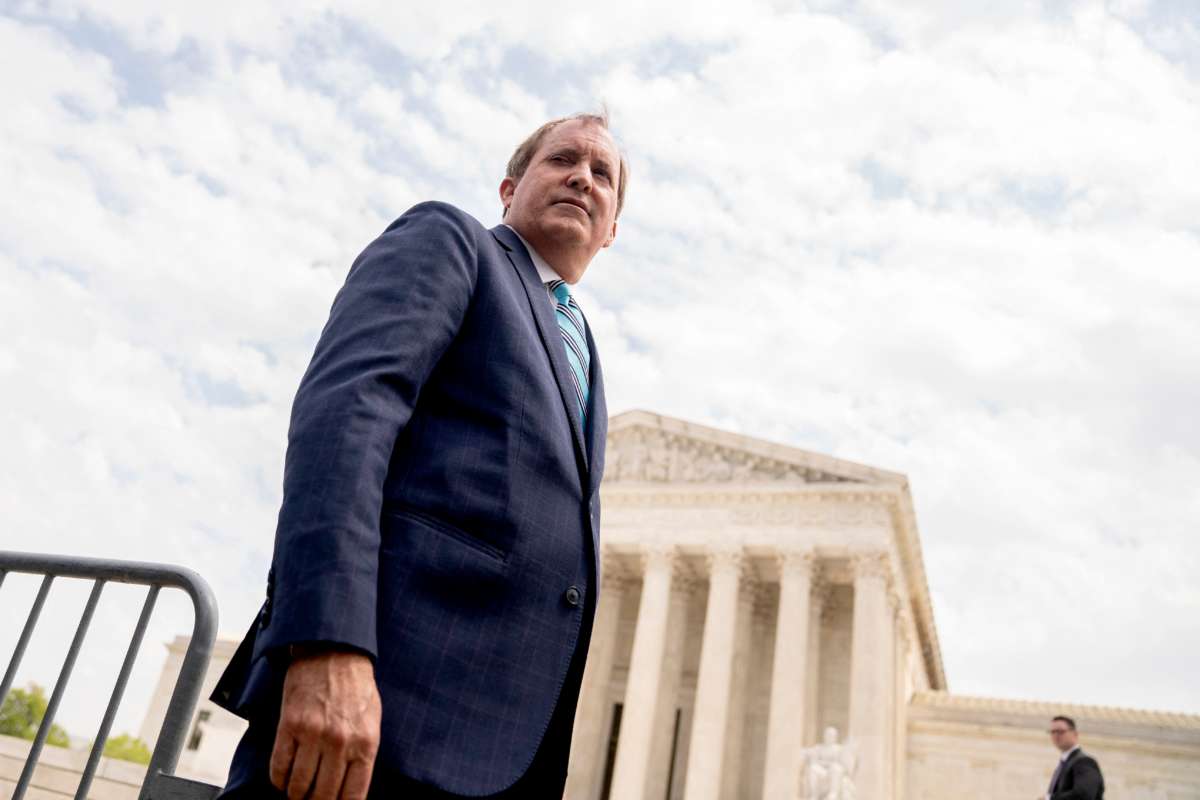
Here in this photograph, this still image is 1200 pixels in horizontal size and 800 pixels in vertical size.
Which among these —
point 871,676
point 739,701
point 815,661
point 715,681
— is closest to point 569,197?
point 871,676

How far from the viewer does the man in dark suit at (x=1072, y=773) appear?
43.4ft

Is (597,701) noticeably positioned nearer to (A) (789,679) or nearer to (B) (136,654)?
(A) (789,679)

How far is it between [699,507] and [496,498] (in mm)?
28135

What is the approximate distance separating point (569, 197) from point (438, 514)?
1.44m

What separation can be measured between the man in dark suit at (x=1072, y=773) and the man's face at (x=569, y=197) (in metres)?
13.0

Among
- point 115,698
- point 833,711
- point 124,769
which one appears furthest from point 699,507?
point 115,698

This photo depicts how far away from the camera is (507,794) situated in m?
2.43

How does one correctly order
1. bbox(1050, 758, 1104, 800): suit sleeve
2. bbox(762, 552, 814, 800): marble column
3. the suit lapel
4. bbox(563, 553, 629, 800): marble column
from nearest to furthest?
the suit lapel < bbox(1050, 758, 1104, 800): suit sleeve < bbox(762, 552, 814, 800): marble column < bbox(563, 553, 629, 800): marble column

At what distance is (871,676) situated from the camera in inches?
1019

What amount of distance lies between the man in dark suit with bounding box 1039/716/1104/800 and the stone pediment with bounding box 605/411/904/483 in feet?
47.9

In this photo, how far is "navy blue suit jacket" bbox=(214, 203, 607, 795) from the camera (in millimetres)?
2176

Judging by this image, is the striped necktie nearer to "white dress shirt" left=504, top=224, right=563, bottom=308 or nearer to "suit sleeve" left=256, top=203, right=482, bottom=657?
"white dress shirt" left=504, top=224, right=563, bottom=308

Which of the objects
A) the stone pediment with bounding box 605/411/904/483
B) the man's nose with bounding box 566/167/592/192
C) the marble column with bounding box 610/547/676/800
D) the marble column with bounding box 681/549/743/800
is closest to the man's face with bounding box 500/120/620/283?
the man's nose with bounding box 566/167/592/192

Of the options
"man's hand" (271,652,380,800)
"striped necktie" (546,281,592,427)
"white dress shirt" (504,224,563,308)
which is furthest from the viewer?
"white dress shirt" (504,224,563,308)
